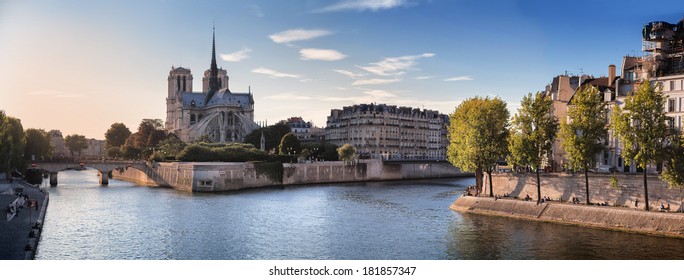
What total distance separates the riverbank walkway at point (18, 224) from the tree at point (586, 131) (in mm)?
24459

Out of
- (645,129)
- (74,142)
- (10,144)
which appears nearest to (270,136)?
(74,142)

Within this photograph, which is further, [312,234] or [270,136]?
[270,136]

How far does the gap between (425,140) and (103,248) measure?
91430 mm

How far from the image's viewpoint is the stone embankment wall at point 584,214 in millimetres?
29859

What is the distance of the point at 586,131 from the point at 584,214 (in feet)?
13.6

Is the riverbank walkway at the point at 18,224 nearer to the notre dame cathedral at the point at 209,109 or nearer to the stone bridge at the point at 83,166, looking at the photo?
the stone bridge at the point at 83,166

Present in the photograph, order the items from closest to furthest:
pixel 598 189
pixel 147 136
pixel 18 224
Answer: pixel 18 224 < pixel 598 189 < pixel 147 136

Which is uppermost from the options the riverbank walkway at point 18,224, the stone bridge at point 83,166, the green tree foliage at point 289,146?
the green tree foliage at point 289,146

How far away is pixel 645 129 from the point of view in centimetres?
3122

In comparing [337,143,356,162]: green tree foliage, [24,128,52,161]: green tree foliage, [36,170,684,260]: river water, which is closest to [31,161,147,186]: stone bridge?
[24,128,52,161]: green tree foliage

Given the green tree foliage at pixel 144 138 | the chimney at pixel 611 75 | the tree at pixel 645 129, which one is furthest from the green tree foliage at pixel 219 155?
the tree at pixel 645 129

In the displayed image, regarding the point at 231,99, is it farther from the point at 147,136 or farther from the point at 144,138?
the point at 144,138

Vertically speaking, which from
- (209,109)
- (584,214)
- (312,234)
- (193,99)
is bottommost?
(312,234)
